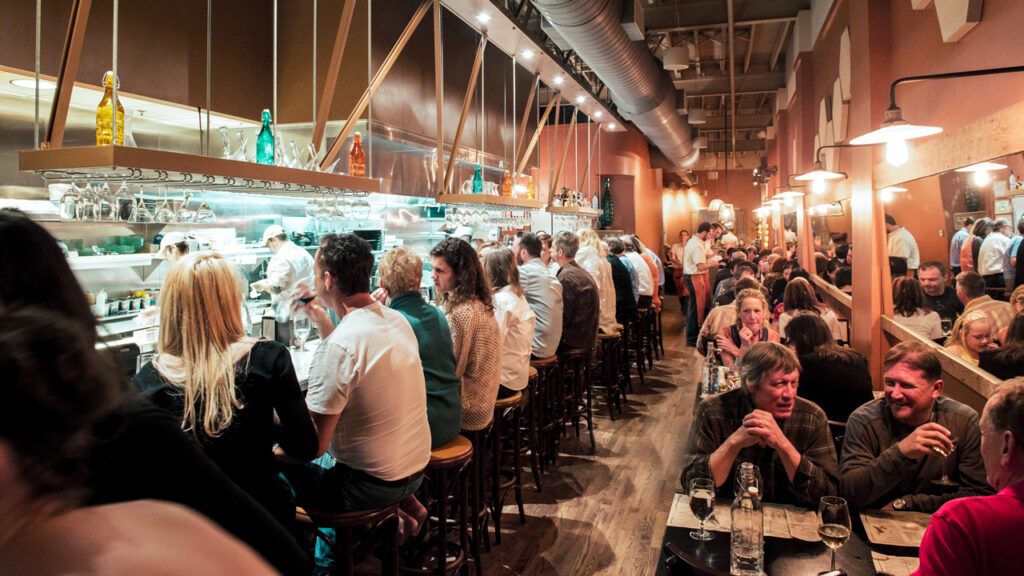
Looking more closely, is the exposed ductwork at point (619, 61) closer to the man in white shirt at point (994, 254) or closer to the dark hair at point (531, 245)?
the dark hair at point (531, 245)

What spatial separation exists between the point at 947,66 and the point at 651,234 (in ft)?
42.5

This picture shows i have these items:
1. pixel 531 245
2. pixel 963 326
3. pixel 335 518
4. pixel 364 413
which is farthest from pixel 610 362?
pixel 335 518

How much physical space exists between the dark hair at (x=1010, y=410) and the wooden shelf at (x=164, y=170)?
284cm

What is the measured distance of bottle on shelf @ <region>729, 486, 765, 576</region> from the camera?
6.22 ft

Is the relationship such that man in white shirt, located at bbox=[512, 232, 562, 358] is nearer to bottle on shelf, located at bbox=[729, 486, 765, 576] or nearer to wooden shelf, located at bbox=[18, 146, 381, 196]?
wooden shelf, located at bbox=[18, 146, 381, 196]

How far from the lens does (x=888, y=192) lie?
5145mm

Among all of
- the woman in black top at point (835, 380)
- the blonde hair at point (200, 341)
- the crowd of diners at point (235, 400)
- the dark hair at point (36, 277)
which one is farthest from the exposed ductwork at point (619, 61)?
the dark hair at point (36, 277)

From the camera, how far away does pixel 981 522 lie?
5.04ft

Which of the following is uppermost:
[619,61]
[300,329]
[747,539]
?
[619,61]

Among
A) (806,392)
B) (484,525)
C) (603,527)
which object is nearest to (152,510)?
(484,525)

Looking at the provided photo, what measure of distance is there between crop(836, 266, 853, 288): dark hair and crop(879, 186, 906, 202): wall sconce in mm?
1430

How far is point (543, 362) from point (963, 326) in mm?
2571

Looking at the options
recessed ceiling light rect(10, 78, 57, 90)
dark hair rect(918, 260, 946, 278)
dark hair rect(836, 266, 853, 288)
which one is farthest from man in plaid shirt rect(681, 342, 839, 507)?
dark hair rect(836, 266, 853, 288)

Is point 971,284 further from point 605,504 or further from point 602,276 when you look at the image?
point 602,276
